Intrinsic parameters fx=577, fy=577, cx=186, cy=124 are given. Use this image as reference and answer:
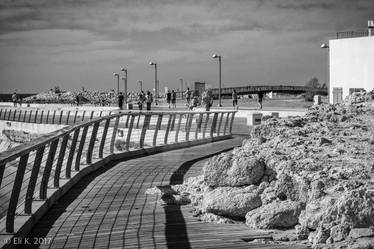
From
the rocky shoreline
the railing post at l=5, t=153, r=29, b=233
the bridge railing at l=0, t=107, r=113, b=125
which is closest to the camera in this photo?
the rocky shoreline

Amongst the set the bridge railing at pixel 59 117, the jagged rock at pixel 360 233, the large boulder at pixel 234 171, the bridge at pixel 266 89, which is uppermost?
the bridge at pixel 266 89

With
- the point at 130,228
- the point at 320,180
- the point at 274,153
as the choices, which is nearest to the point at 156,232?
the point at 130,228

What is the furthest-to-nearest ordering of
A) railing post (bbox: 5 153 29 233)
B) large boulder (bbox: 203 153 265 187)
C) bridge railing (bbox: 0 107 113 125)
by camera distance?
bridge railing (bbox: 0 107 113 125)
large boulder (bbox: 203 153 265 187)
railing post (bbox: 5 153 29 233)

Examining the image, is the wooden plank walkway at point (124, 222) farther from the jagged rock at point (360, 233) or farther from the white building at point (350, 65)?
the white building at point (350, 65)

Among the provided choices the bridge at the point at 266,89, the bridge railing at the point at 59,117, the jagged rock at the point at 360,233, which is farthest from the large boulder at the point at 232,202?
the bridge at the point at 266,89

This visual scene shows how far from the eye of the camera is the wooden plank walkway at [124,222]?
5.87 meters

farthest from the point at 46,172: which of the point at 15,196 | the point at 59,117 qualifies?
the point at 59,117

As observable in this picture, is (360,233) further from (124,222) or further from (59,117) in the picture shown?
(59,117)

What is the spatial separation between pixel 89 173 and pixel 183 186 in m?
3.02

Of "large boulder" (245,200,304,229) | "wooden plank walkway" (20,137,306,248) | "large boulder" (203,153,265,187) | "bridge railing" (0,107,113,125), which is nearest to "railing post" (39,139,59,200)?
"wooden plank walkway" (20,137,306,248)

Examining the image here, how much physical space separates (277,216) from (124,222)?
1.82 m

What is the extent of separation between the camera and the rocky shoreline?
17.8ft

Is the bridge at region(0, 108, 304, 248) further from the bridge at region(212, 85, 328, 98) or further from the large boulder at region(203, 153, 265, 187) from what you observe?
the bridge at region(212, 85, 328, 98)

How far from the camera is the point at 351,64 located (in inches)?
1467
